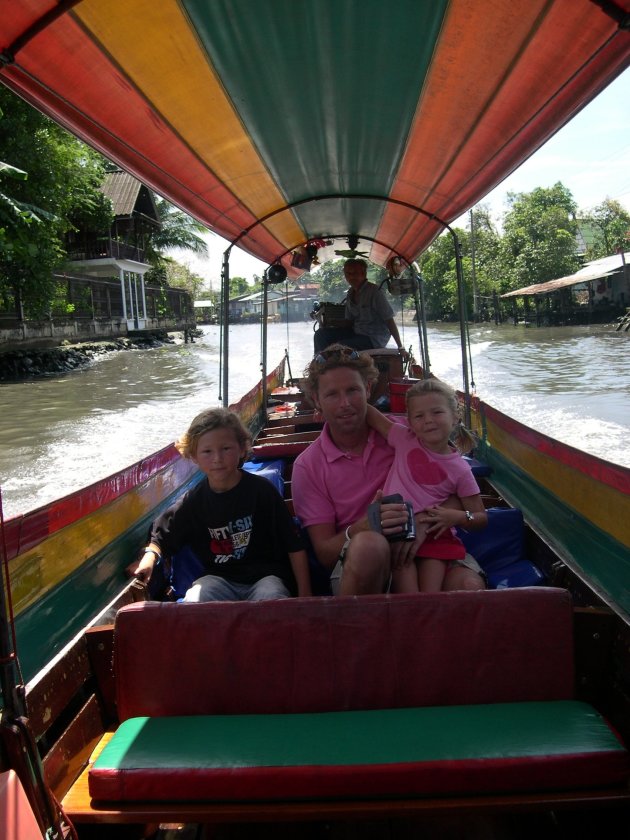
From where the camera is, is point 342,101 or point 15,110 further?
point 15,110

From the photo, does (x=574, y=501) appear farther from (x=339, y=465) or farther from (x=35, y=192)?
(x=35, y=192)

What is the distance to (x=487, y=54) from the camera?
243cm

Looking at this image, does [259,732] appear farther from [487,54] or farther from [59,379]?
[59,379]

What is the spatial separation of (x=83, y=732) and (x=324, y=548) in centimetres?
99

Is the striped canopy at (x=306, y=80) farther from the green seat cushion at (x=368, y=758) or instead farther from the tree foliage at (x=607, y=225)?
the tree foliage at (x=607, y=225)

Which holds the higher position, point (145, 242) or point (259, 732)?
point (145, 242)

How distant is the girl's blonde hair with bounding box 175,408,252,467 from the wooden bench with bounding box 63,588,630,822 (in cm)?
81

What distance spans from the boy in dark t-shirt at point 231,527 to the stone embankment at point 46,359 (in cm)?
1888

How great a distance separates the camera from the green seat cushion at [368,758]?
1538mm

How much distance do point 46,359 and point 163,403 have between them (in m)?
7.40

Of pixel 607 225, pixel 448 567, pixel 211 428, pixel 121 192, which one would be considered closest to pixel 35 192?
pixel 121 192

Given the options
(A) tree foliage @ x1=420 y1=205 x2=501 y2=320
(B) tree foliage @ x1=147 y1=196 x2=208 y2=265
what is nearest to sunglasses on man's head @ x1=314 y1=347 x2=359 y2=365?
(B) tree foliage @ x1=147 y1=196 x2=208 y2=265

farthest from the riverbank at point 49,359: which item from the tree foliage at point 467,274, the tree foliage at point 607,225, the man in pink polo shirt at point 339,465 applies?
the tree foliage at point 607,225

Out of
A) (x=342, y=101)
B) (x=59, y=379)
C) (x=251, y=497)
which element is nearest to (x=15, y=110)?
(x=59, y=379)
